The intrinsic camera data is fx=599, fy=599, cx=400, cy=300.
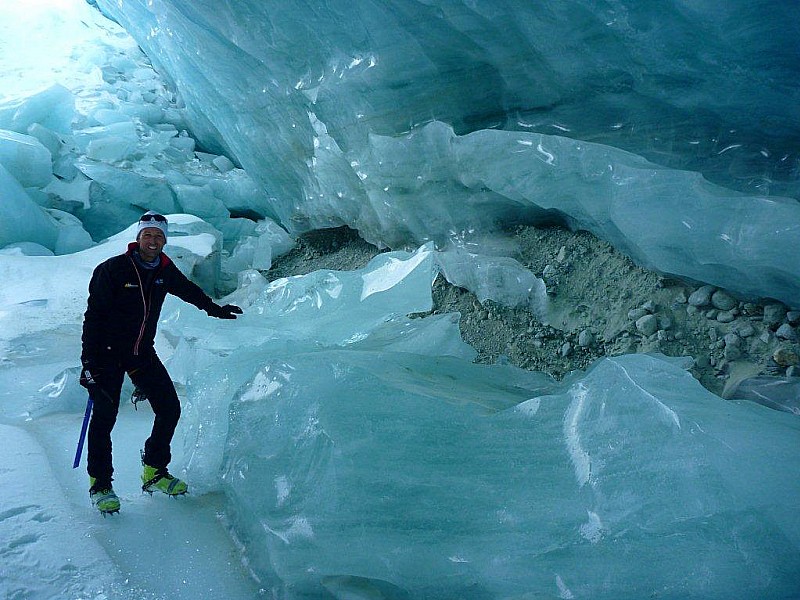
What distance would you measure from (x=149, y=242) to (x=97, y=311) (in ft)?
0.77

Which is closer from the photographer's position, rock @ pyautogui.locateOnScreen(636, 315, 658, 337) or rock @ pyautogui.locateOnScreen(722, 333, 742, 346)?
rock @ pyautogui.locateOnScreen(722, 333, 742, 346)

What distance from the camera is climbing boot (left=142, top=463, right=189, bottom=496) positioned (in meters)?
1.75

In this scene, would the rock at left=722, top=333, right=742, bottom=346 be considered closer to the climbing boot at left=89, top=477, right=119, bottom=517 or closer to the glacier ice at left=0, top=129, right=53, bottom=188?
the climbing boot at left=89, top=477, right=119, bottom=517

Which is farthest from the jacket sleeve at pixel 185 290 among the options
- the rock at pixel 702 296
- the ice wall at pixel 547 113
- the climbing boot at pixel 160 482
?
the rock at pixel 702 296

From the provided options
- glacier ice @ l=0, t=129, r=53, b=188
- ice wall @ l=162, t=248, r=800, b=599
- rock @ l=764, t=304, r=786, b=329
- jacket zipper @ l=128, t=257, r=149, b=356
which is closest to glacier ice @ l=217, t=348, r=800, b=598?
ice wall @ l=162, t=248, r=800, b=599

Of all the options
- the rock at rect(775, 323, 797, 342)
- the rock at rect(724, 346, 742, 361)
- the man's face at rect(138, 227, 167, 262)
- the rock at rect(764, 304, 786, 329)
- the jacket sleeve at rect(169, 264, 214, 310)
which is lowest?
the rock at rect(724, 346, 742, 361)

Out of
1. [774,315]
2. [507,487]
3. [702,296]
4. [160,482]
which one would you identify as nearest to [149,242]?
[160,482]

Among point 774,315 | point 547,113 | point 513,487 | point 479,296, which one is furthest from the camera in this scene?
point 479,296

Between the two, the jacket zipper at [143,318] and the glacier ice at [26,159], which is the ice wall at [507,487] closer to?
the jacket zipper at [143,318]

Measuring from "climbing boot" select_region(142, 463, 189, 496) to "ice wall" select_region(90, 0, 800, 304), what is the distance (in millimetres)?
1826

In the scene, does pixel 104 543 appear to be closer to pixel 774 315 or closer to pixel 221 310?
pixel 221 310

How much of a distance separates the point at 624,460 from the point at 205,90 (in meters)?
4.91

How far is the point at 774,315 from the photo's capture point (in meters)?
2.06

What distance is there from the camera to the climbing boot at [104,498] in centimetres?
160
